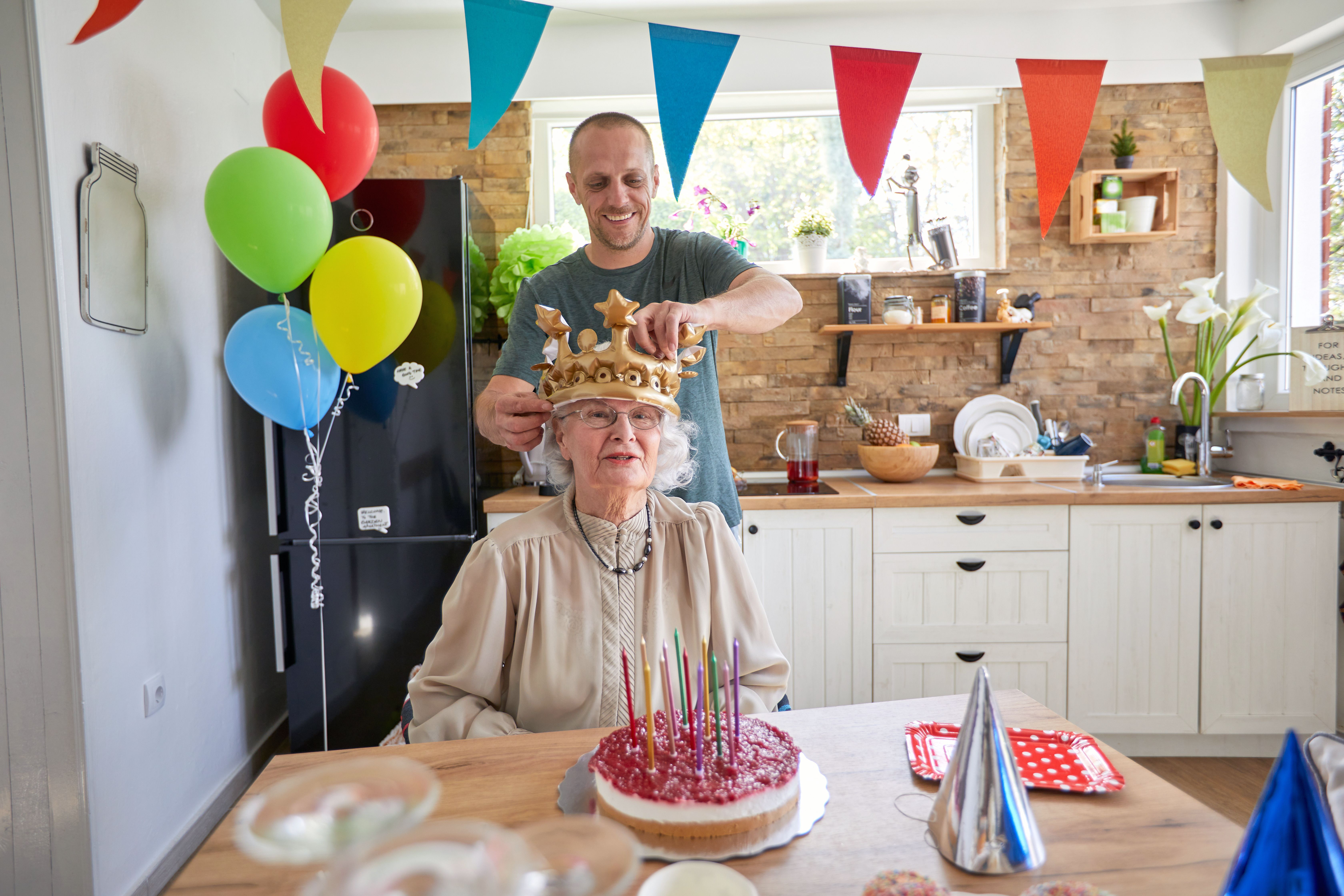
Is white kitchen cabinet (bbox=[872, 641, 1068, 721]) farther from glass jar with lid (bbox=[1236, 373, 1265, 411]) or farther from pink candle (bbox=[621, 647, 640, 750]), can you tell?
pink candle (bbox=[621, 647, 640, 750])

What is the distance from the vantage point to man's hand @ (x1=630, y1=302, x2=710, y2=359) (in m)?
1.38

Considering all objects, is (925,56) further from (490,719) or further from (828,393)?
(490,719)

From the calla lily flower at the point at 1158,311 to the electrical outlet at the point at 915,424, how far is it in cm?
99

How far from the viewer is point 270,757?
3.04 metres

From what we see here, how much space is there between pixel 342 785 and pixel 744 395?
3024mm

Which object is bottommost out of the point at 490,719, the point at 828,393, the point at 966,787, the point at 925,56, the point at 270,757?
the point at 270,757

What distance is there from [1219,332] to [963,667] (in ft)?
6.45

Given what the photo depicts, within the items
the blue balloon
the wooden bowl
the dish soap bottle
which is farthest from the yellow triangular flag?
the dish soap bottle

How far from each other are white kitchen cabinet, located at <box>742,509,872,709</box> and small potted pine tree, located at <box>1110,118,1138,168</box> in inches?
76.8

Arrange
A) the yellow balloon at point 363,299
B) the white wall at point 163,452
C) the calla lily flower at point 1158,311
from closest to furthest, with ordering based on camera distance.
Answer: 1. the white wall at point 163,452
2. the yellow balloon at point 363,299
3. the calla lily flower at point 1158,311

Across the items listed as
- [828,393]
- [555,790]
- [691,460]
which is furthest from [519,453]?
[555,790]

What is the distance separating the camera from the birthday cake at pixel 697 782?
2.70ft

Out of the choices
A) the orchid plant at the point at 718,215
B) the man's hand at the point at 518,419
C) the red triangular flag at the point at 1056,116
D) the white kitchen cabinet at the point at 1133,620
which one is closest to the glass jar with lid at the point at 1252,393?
the white kitchen cabinet at the point at 1133,620

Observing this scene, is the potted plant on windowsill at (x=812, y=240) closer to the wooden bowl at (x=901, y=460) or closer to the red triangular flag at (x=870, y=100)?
the wooden bowl at (x=901, y=460)
